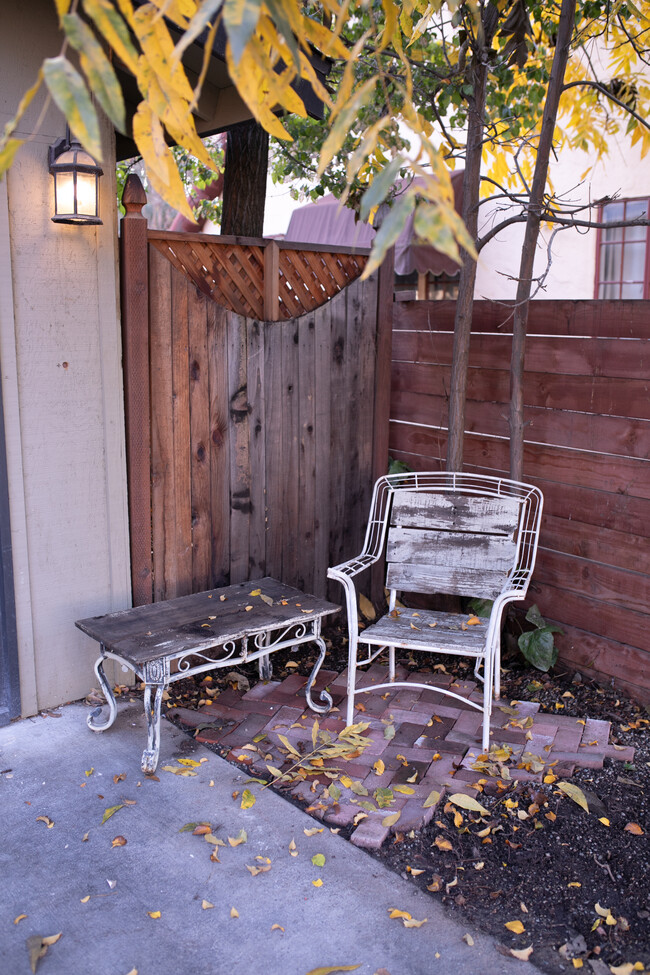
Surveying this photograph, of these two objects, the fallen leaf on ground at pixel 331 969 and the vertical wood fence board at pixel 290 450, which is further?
the vertical wood fence board at pixel 290 450

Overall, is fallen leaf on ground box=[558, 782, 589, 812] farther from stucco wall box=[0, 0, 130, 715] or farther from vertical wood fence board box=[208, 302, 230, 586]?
stucco wall box=[0, 0, 130, 715]

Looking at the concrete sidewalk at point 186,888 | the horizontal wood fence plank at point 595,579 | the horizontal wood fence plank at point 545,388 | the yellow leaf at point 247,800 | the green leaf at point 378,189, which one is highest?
the green leaf at point 378,189

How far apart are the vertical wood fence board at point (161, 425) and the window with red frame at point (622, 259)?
6.24 m

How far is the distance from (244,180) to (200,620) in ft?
10.6

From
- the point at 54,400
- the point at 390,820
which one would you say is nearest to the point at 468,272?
the point at 54,400

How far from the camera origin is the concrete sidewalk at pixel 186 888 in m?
2.28

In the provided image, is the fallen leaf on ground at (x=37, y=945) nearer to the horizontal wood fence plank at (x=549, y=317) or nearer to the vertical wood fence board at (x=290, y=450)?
the vertical wood fence board at (x=290, y=450)

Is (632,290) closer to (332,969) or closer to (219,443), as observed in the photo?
(219,443)

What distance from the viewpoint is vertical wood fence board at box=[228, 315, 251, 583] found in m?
3.98

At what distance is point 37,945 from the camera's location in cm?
229

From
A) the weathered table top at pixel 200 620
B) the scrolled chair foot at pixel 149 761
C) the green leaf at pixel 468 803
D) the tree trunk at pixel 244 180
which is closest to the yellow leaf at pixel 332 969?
the green leaf at pixel 468 803

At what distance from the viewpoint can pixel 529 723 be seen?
3561 mm

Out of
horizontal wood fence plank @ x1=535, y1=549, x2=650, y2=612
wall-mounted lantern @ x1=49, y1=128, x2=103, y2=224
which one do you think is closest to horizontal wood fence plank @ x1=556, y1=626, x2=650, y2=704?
horizontal wood fence plank @ x1=535, y1=549, x2=650, y2=612

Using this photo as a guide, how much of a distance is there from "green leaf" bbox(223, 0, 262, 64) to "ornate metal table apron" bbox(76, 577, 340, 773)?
7.42 feet
